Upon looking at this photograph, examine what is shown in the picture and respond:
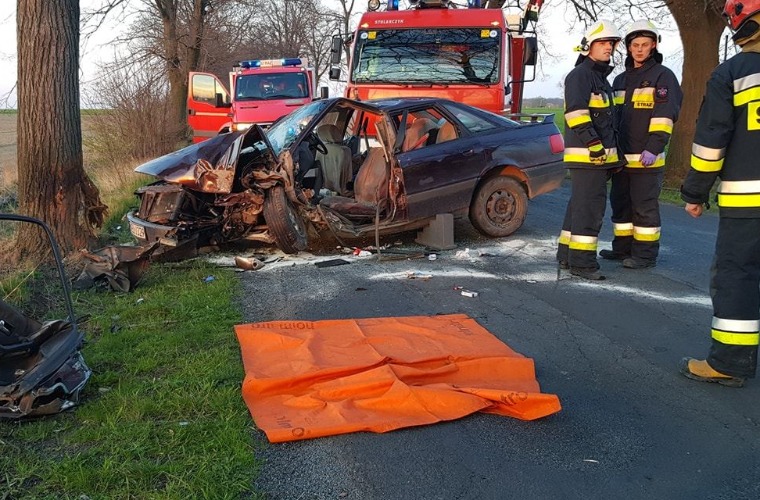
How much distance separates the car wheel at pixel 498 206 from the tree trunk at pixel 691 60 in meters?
6.94

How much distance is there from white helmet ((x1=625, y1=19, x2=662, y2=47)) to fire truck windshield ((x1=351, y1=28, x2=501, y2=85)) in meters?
3.24

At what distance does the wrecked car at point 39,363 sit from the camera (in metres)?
2.95

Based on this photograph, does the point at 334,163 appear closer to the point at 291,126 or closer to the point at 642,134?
the point at 291,126

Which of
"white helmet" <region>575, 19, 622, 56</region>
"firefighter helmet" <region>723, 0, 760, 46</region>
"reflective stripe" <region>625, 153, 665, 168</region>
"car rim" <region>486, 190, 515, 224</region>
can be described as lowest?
"car rim" <region>486, 190, 515, 224</region>

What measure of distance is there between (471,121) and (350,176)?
4.96 feet

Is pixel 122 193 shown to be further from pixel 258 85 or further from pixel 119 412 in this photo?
pixel 119 412

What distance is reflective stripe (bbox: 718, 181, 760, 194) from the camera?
3281 millimetres

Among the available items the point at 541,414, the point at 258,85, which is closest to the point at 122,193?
the point at 258,85

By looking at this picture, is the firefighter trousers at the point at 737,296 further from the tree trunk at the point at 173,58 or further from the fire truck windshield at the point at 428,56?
the tree trunk at the point at 173,58

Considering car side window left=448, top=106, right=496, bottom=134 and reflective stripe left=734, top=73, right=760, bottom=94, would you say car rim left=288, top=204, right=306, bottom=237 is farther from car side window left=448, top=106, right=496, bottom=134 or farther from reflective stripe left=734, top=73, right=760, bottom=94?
reflective stripe left=734, top=73, right=760, bottom=94

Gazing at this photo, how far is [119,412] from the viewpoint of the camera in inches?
119

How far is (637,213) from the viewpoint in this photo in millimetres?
5863

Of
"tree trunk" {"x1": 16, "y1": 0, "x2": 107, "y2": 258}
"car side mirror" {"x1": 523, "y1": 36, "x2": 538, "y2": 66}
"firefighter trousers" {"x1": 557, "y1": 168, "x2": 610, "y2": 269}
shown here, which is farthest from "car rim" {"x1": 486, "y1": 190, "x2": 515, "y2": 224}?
"tree trunk" {"x1": 16, "y1": 0, "x2": 107, "y2": 258}

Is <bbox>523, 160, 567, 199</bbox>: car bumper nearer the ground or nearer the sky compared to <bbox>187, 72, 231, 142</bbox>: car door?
nearer the ground
